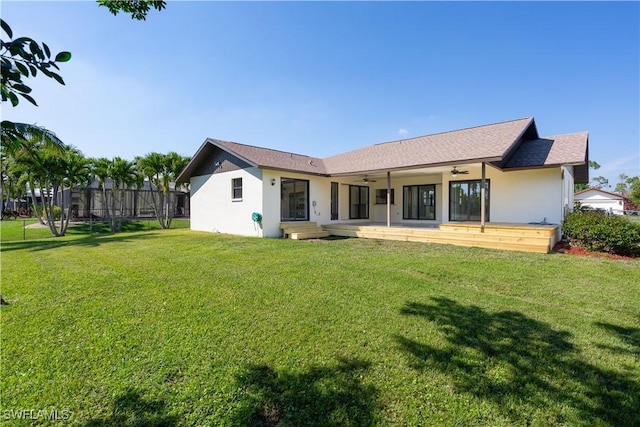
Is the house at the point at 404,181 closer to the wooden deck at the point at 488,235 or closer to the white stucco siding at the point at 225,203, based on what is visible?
the white stucco siding at the point at 225,203

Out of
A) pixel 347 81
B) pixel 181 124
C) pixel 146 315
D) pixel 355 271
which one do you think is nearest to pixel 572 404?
pixel 355 271

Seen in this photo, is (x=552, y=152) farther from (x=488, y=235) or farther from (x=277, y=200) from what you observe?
(x=277, y=200)

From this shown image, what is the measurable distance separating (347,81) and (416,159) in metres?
5.72

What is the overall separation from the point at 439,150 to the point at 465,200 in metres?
2.80

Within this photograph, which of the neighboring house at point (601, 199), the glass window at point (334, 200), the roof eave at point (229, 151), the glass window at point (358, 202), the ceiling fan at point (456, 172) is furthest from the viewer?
the neighboring house at point (601, 199)

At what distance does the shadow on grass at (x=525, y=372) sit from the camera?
2.49m

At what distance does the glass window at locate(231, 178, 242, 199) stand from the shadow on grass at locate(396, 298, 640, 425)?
11436mm

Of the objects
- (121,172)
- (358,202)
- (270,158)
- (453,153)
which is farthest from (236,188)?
(453,153)

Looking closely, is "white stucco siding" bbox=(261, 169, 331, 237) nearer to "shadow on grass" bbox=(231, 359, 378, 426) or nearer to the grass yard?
the grass yard

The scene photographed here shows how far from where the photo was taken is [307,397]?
105 inches

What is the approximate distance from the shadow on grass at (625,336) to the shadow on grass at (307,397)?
2.99m

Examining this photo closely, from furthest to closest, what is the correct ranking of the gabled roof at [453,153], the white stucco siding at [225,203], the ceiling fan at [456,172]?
the white stucco siding at [225,203]
the ceiling fan at [456,172]
the gabled roof at [453,153]

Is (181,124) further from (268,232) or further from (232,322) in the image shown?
(232,322)

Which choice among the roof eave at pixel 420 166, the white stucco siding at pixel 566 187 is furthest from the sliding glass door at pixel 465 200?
the roof eave at pixel 420 166
